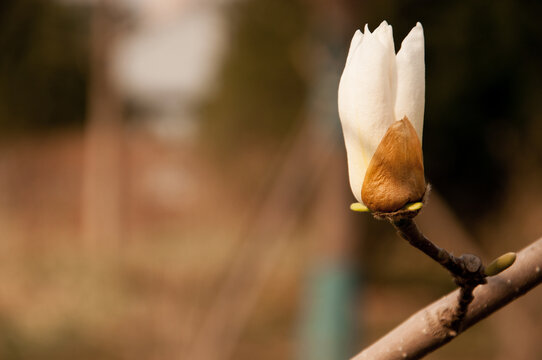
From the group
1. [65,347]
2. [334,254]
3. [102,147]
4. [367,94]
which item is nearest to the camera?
[367,94]

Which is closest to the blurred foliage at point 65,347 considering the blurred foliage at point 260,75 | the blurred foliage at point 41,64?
the blurred foliage at point 41,64

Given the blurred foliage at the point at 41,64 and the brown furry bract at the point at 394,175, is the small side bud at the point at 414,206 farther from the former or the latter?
the blurred foliage at the point at 41,64

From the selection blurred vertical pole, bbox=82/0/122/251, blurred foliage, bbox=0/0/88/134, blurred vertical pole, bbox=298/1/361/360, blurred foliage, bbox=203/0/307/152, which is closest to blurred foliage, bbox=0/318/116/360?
blurred foliage, bbox=0/0/88/134

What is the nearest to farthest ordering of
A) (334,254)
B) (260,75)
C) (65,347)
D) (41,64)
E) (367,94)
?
(367,94) < (334,254) < (65,347) < (41,64) < (260,75)

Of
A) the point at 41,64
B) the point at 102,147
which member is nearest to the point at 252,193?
the point at 41,64

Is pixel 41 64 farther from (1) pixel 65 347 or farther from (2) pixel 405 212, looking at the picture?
(2) pixel 405 212

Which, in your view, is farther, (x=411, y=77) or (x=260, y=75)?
(x=260, y=75)
